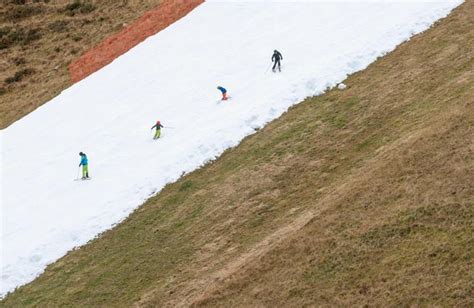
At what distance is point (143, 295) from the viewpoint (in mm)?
18641

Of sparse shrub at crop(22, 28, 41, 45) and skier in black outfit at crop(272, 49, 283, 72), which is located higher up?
sparse shrub at crop(22, 28, 41, 45)

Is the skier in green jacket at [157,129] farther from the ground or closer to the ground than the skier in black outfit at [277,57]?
closer to the ground

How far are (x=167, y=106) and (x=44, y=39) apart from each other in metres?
25.5

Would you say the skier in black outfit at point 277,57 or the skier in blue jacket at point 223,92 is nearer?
the skier in blue jacket at point 223,92

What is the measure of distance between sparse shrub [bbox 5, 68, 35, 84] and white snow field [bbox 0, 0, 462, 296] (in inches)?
383

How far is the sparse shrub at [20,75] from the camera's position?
49.9 metres

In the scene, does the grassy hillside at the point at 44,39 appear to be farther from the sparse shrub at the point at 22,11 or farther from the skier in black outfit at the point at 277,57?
the skier in black outfit at the point at 277,57

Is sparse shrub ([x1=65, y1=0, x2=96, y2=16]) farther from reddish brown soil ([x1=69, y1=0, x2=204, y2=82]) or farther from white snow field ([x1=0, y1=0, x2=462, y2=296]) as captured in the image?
white snow field ([x1=0, y1=0, x2=462, y2=296])

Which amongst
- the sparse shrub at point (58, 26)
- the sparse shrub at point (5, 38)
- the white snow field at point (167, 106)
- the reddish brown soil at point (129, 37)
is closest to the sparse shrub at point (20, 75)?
the reddish brown soil at point (129, 37)

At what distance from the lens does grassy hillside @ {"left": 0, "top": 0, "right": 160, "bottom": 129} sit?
150 feet

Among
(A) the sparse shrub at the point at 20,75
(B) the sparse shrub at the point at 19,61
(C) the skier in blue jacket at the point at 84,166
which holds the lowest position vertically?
(C) the skier in blue jacket at the point at 84,166

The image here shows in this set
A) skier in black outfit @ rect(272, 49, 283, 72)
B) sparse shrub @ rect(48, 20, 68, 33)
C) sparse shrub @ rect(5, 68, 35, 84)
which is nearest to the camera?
skier in black outfit @ rect(272, 49, 283, 72)

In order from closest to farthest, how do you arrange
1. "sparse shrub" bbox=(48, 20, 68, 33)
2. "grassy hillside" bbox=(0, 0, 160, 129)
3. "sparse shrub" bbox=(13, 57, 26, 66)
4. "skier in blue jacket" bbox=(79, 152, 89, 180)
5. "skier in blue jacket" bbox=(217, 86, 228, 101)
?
"skier in blue jacket" bbox=(79, 152, 89, 180), "skier in blue jacket" bbox=(217, 86, 228, 101), "grassy hillside" bbox=(0, 0, 160, 129), "sparse shrub" bbox=(13, 57, 26, 66), "sparse shrub" bbox=(48, 20, 68, 33)

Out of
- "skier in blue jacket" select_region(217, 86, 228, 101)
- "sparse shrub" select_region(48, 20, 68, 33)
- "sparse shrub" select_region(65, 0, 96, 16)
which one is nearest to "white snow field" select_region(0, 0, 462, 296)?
"skier in blue jacket" select_region(217, 86, 228, 101)
